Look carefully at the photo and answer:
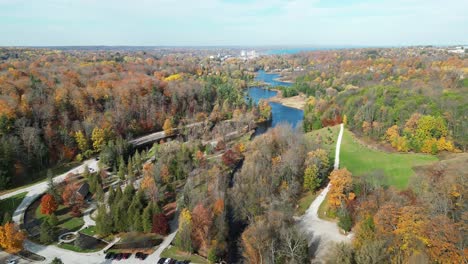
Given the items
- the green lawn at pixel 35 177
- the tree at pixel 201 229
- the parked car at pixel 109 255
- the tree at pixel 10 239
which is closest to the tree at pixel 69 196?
the tree at pixel 10 239

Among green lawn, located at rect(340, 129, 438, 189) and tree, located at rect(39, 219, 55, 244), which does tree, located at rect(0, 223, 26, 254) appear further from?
green lawn, located at rect(340, 129, 438, 189)

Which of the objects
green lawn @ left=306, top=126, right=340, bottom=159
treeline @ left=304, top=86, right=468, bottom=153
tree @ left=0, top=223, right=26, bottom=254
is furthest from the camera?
green lawn @ left=306, top=126, right=340, bottom=159

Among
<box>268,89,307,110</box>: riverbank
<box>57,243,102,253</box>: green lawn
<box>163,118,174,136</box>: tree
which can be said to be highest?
<box>268,89,307,110</box>: riverbank

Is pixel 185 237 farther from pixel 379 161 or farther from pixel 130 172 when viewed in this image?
pixel 379 161

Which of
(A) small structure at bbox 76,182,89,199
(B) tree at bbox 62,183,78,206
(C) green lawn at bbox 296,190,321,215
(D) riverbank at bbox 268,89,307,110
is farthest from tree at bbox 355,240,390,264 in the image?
(D) riverbank at bbox 268,89,307,110

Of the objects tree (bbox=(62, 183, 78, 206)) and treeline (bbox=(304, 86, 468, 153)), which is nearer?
tree (bbox=(62, 183, 78, 206))

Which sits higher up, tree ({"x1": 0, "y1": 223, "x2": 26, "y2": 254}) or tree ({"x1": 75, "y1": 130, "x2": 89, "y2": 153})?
tree ({"x1": 75, "y1": 130, "x2": 89, "y2": 153})

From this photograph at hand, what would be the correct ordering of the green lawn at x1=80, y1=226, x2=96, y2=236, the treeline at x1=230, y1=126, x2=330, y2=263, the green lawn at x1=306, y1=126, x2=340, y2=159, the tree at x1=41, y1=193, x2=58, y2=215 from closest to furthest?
1. the treeline at x1=230, y1=126, x2=330, y2=263
2. the green lawn at x1=80, y1=226, x2=96, y2=236
3. the tree at x1=41, y1=193, x2=58, y2=215
4. the green lawn at x1=306, y1=126, x2=340, y2=159
